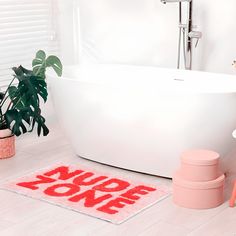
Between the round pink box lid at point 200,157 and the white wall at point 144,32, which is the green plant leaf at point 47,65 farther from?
the round pink box lid at point 200,157

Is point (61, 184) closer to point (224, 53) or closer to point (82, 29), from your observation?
point (224, 53)

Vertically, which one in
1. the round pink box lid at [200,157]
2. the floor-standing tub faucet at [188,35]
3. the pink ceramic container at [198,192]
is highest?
the floor-standing tub faucet at [188,35]

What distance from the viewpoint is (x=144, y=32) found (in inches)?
185

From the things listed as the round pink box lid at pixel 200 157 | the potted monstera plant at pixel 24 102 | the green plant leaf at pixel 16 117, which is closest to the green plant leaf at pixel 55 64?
the potted monstera plant at pixel 24 102

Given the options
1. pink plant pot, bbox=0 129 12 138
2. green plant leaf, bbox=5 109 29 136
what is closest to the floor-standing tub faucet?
green plant leaf, bbox=5 109 29 136

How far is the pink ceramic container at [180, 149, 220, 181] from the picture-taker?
3105mm

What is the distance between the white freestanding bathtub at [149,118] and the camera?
3277mm

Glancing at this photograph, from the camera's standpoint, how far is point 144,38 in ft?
15.5

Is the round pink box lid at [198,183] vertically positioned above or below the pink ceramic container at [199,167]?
below

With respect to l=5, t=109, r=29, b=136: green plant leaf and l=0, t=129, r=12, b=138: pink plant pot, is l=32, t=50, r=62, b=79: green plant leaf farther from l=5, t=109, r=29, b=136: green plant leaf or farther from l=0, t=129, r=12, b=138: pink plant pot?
l=0, t=129, r=12, b=138: pink plant pot

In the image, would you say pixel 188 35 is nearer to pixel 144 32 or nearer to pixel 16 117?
pixel 144 32

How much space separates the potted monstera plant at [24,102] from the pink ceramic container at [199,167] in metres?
1.31

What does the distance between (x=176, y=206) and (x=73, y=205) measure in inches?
24.9

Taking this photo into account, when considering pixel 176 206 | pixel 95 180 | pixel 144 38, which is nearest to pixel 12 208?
pixel 95 180
